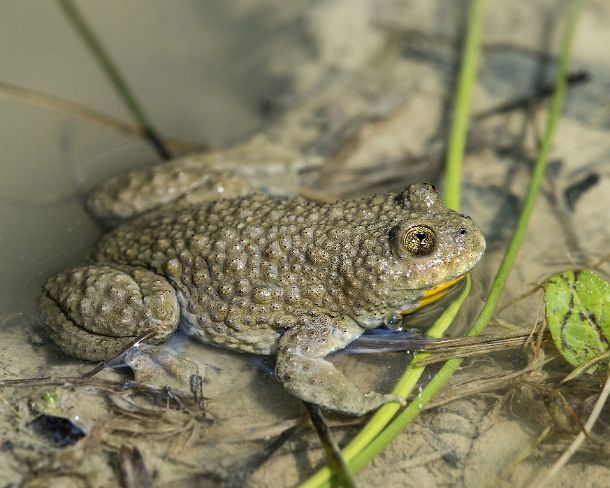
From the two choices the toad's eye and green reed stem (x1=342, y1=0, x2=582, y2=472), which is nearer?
green reed stem (x1=342, y1=0, x2=582, y2=472)

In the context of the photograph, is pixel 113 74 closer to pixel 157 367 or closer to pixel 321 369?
pixel 157 367

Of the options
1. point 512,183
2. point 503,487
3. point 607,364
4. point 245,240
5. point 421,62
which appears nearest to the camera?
point 503,487

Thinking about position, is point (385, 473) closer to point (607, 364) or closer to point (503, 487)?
point (503, 487)

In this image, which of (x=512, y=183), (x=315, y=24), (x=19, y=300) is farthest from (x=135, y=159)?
(x=512, y=183)

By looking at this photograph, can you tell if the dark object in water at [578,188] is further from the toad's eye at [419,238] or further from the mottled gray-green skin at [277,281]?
the toad's eye at [419,238]

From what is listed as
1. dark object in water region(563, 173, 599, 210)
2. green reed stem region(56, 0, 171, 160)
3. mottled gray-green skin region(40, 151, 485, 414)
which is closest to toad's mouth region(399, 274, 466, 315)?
mottled gray-green skin region(40, 151, 485, 414)

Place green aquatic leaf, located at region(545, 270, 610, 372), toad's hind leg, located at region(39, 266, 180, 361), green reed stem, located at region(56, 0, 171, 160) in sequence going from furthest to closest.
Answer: green reed stem, located at region(56, 0, 171, 160)
toad's hind leg, located at region(39, 266, 180, 361)
green aquatic leaf, located at region(545, 270, 610, 372)

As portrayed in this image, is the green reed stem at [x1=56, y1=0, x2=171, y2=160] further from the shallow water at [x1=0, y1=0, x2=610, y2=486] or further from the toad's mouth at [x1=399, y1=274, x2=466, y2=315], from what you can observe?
the toad's mouth at [x1=399, y1=274, x2=466, y2=315]
